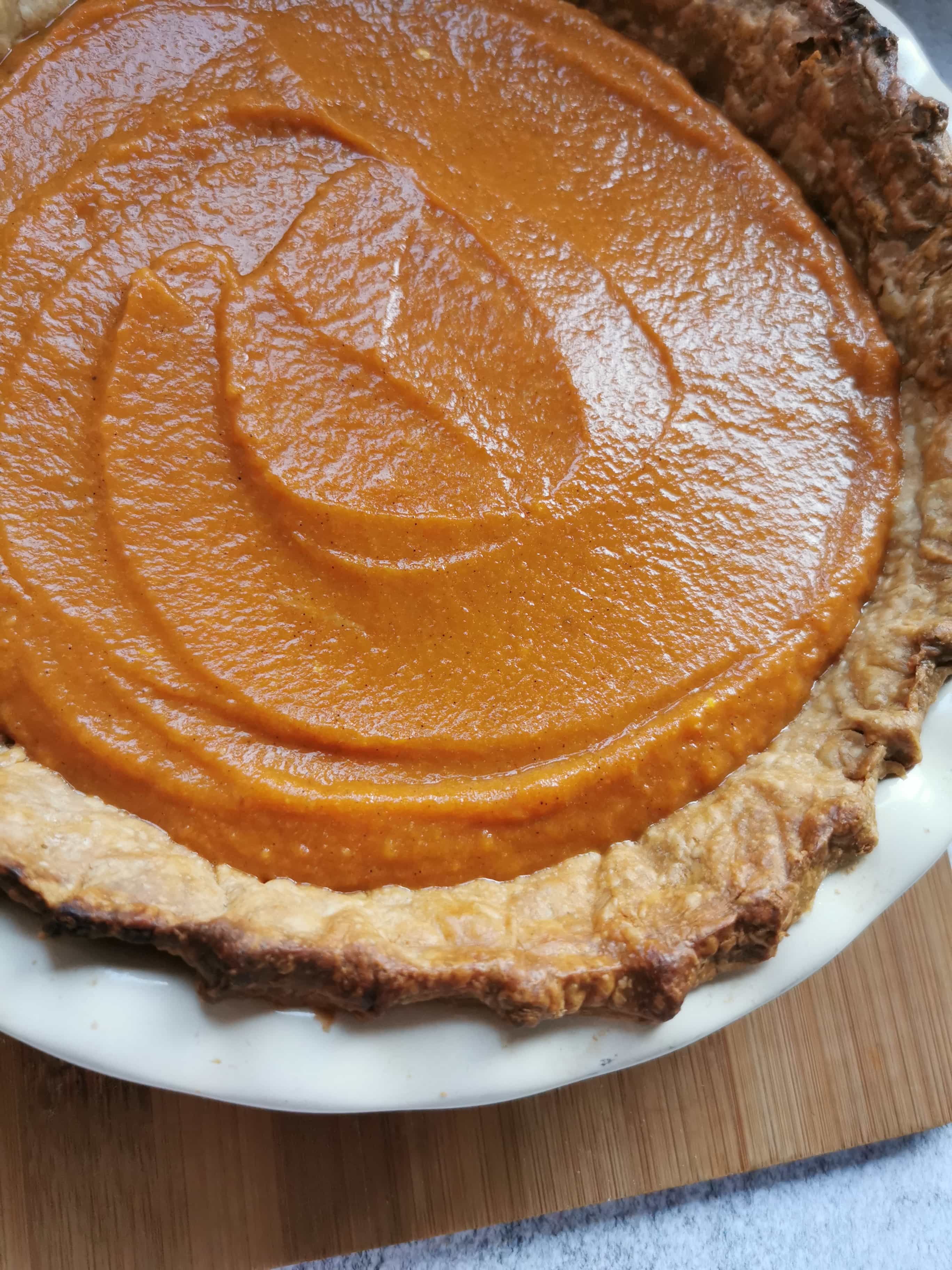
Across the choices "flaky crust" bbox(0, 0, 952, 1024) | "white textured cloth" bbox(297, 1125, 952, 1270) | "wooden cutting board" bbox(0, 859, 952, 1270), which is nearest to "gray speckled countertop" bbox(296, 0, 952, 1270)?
"white textured cloth" bbox(297, 1125, 952, 1270)

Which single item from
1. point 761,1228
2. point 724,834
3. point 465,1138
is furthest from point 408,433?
point 761,1228

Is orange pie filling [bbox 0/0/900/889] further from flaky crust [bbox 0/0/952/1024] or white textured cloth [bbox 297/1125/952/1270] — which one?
white textured cloth [bbox 297/1125/952/1270]

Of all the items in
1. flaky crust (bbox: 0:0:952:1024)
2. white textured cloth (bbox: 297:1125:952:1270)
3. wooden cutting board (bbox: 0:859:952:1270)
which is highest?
flaky crust (bbox: 0:0:952:1024)

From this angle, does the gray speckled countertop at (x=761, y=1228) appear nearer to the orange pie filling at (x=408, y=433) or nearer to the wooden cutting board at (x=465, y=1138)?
the wooden cutting board at (x=465, y=1138)

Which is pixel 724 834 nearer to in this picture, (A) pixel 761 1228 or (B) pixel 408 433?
(B) pixel 408 433

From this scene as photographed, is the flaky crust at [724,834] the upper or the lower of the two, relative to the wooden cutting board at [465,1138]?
upper

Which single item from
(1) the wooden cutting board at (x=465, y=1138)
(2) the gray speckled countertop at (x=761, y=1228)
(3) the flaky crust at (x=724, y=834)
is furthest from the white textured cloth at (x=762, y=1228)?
(3) the flaky crust at (x=724, y=834)

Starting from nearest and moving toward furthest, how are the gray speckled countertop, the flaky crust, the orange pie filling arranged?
the flaky crust < the orange pie filling < the gray speckled countertop
